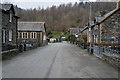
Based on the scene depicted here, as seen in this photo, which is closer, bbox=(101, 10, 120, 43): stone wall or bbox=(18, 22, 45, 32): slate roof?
bbox=(101, 10, 120, 43): stone wall

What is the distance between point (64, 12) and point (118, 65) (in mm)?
93487

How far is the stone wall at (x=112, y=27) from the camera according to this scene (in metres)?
22.4

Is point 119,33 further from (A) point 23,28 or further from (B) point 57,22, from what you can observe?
(B) point 57,22

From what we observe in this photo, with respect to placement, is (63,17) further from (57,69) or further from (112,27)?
(57,69)

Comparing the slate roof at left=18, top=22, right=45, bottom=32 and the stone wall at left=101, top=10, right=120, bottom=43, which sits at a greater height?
the slate roof at left=18, top=22, right=45, bottom=32

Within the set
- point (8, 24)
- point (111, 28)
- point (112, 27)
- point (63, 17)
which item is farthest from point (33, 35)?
point (63, 17)

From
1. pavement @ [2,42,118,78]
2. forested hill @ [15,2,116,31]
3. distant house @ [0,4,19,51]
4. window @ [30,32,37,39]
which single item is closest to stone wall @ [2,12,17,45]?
distant house @ [0,4,19,51]

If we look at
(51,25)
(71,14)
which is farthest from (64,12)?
(51,25)

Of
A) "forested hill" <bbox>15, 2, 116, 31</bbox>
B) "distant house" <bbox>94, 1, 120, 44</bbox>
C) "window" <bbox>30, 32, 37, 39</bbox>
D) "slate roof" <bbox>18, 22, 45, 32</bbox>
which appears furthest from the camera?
"forested hill" <bbox>15, 2, 116, 31</bbox>

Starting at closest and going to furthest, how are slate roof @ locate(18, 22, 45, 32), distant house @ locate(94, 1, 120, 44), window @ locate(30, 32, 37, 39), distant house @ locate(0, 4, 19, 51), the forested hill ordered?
distant house @ locate(0, 4, 19, 51), distant house @ locate(94, 1, 120, 44), window @ locate(30, 32, 37, 39), slate roof @ locate(18, 22, 45, 32), the forested hill

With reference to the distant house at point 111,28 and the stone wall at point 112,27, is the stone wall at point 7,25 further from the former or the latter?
the stone wall at point 112,27

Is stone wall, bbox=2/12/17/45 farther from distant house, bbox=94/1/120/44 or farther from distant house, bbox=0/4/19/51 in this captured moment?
distant house, bbox=94/1/120/44

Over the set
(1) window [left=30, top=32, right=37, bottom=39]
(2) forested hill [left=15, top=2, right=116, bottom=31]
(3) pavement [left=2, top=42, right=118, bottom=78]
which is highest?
(2) forested hill [left=15, top=2, right=116, bottom=31]

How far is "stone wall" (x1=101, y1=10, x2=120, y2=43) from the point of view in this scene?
73.6 ft
